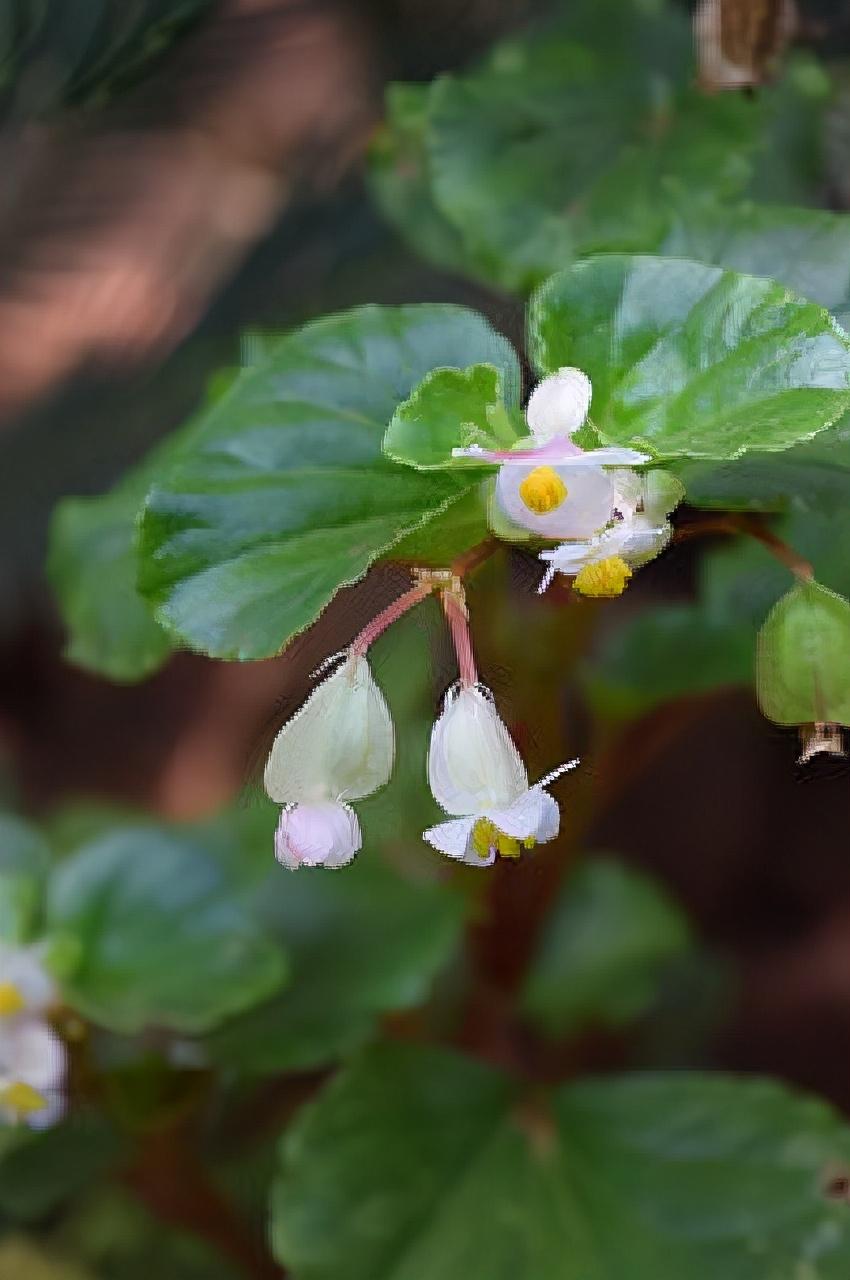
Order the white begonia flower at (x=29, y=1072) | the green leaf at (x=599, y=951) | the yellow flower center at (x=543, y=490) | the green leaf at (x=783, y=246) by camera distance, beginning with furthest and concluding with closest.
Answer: the green leaf at (x=599, y=951), the white begonia flower at (x=29, y=1072), the green leaf at (x=783, y=246), the yellow flower center at (x=543, y=490)

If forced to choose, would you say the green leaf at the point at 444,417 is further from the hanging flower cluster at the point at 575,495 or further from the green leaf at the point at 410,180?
the green leaf at the point at 410,180

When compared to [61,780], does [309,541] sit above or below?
above

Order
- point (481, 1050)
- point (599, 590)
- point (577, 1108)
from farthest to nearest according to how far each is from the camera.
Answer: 1. point (481, 1050)
2. point (577, 1108)
3. point (599, 590)

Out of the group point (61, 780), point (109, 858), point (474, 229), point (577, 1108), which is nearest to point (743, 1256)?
point (577, 1108)

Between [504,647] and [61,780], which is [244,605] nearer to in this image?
[504,647]

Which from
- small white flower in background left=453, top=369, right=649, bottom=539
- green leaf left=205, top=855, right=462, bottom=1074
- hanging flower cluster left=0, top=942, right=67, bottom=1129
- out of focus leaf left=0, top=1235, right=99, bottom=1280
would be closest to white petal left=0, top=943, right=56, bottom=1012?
hanging flower cluster left=0, top=942, right=67, bottom=1129

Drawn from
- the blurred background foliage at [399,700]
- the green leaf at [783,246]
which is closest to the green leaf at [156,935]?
the blurred background foliage at [399,700]
